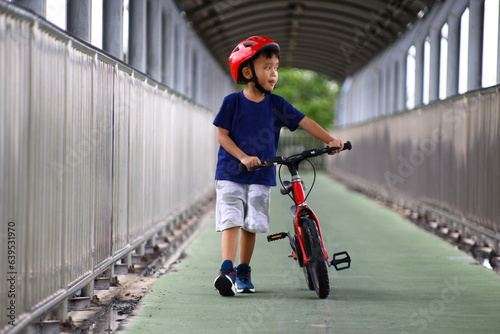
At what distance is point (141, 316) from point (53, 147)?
137 cm

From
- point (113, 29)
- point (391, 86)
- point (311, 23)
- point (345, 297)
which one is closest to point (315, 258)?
point (345, 297)

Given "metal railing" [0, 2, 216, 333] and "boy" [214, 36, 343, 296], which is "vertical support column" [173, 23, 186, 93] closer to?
"metal railing" [0, 2, 216, 333]

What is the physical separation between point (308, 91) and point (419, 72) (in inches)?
2128

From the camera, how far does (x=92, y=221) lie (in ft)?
16.5

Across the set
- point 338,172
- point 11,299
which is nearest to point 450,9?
point 11,299

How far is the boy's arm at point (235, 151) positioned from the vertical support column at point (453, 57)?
7.90 metres

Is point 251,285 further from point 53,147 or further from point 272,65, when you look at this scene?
point 53,147

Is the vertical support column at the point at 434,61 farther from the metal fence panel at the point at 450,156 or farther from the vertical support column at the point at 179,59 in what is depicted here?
the vertical support column at the point at 179,59

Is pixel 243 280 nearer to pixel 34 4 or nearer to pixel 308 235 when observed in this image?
pixel 308 235

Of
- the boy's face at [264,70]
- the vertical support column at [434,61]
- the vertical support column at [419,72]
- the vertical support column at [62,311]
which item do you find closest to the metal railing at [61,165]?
the vertical support column at [62,311]

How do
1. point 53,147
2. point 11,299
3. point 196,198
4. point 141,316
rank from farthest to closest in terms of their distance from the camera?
1. point 196,198
2. point 141,316
3. point 53,147
4. point 11,299

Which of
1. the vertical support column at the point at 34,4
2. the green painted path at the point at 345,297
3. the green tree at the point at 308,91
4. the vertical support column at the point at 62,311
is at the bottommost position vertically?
the green painted path at the point at 345,297

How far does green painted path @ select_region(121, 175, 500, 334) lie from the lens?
4.62 meters

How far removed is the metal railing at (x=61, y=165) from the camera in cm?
341
